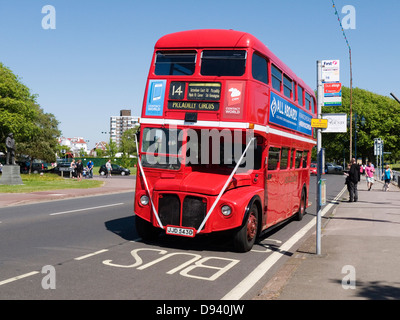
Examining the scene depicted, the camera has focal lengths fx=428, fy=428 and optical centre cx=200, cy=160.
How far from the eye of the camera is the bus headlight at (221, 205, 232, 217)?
754 centimetres

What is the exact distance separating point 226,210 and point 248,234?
92cm

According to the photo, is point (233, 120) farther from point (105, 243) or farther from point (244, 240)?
point (105, 243)

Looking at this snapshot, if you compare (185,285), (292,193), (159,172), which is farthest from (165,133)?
(292,193)

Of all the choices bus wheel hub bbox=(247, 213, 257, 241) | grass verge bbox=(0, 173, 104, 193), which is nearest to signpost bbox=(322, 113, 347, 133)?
bus wheel hub bbox=(247, 213, 257, 241)

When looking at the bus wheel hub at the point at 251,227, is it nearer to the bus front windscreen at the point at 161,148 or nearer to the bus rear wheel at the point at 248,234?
the bus rear wheel at the point at 248,234

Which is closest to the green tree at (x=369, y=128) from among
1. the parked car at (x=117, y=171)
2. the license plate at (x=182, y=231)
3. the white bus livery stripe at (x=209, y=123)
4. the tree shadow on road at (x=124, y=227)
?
the parked car at (x=117, y=171)

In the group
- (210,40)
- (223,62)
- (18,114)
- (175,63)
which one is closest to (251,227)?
(223,62)

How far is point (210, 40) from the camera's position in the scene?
846 cm

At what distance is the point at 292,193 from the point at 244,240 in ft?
14.4

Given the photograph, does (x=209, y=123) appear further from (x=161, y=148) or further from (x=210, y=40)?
(x=210, y=40)

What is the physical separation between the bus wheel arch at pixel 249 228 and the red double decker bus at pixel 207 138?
0.02 metres

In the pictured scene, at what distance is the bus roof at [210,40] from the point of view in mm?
8281

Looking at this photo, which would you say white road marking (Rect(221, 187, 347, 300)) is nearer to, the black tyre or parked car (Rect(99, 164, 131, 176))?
the black tyre
